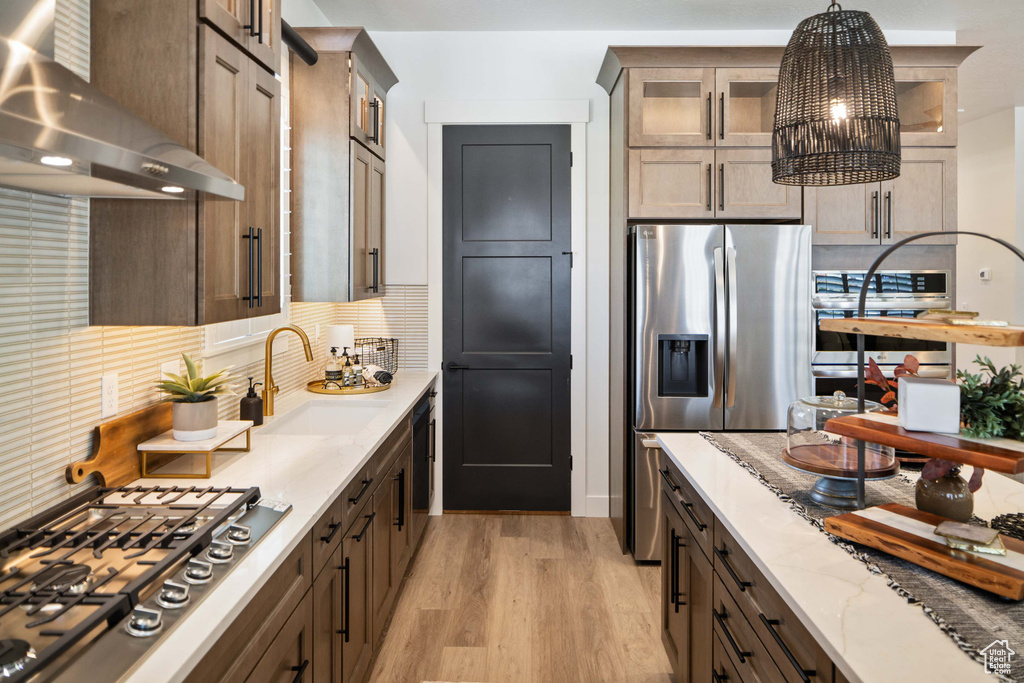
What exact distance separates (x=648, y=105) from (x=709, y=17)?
0.66m

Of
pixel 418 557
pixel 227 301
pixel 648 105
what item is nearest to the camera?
pixel 227 301

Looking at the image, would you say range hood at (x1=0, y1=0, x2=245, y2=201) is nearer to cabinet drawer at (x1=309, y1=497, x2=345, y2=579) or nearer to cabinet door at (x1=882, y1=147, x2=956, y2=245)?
cabinet drawer at (x1=309, y1=497, x2=345, y2=579)

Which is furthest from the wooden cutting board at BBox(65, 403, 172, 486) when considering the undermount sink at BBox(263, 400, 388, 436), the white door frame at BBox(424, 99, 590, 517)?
the white door frame at BBox(424, 99, 590, 517)

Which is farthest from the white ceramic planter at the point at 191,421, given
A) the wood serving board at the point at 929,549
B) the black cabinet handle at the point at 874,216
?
the black cabinet handle at the point at 874,216

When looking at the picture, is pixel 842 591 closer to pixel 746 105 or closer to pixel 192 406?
pixel 192 406

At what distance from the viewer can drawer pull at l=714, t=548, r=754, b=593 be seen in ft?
4.59

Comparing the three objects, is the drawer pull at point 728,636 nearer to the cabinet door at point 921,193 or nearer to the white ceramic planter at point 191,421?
the white ceramic planter at point 191,421

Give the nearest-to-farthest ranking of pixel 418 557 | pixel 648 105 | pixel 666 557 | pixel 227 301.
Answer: pixel 227 301
pixel 666 557
pixel 418 557
pixel 648 105

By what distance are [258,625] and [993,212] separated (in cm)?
657

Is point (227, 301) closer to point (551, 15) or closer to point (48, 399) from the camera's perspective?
point (48, 399)

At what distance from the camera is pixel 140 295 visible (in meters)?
1.60

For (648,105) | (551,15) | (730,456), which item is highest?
(551,15)

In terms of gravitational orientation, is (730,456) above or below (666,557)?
above

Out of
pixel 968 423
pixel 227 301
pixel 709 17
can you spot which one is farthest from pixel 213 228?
pixel 709 17
